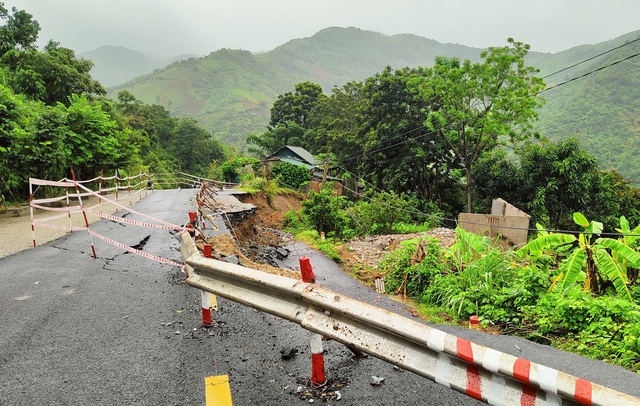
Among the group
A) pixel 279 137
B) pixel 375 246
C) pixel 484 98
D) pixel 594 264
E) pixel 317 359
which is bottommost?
pixel 375 246

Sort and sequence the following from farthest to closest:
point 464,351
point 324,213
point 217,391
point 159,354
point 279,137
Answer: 1. point 279,137
2. point 324,213
3. point 159,354
4. point 217,391
5. point 464,351

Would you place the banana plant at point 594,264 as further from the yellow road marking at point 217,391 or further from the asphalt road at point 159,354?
the yellow road marking at point 217,391

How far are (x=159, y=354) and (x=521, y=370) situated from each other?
2.86 m

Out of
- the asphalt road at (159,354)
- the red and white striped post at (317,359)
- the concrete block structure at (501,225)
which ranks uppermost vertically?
the red and white striped post at (317,359)

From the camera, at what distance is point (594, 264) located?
21.6ft

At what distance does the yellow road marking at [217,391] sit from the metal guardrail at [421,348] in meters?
0.61

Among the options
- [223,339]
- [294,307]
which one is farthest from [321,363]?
[223,339]

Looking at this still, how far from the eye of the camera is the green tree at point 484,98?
25.3 metres

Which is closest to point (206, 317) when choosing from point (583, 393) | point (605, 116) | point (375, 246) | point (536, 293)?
point (583, 393)

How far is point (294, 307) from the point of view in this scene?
9.60 feet

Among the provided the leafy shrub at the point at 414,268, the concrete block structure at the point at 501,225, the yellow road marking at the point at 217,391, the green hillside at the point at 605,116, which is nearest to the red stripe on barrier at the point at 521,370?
the yellow road marking at the point at 217,391

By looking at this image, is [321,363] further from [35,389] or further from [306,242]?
[306,242]

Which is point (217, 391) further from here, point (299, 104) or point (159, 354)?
point (299, 104)

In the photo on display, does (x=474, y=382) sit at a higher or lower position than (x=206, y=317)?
higher
